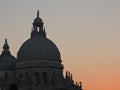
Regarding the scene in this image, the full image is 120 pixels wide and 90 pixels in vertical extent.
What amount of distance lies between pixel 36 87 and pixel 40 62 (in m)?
6.15

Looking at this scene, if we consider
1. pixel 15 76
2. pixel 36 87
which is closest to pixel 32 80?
pixel 36 87

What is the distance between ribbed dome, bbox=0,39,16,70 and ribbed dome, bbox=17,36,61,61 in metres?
3.50

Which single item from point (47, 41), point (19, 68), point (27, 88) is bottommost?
point (27, 88)

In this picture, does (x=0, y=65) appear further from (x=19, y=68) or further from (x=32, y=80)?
(x=32, y=80)

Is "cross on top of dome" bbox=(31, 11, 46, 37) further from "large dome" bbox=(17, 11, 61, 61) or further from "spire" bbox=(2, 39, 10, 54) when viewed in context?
"spire" bbox=(2, 39, 10, 54)

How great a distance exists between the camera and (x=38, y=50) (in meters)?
87.4

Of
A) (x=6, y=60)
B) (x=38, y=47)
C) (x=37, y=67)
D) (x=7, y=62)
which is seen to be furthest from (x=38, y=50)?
Answer: (x=6, y=60)

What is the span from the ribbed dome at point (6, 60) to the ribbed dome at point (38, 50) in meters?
3.50

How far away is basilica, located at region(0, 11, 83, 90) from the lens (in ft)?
273

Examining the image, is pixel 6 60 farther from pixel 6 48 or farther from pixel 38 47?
pixel 38 47

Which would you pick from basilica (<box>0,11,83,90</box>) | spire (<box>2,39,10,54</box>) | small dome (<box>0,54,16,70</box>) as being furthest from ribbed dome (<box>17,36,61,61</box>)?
spire (<box>2,39,10,54</box>)

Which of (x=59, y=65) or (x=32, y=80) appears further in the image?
(x=59, y=65)

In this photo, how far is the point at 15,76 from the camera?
87.8 metres

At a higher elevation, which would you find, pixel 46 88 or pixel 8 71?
pixel 8 71
